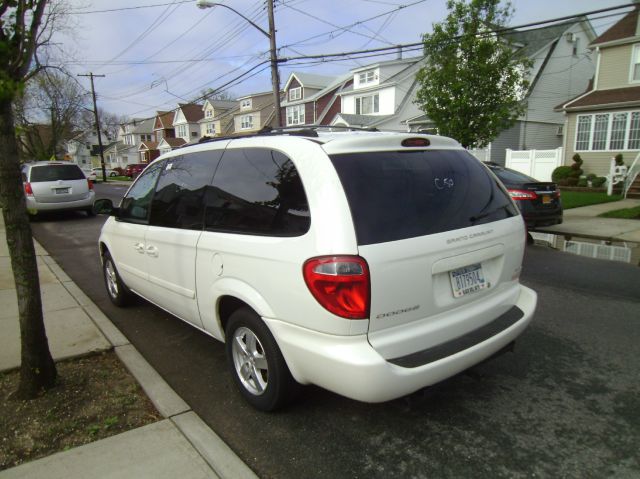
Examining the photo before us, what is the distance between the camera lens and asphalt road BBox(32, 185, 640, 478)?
2480 mm

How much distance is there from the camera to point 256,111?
48438 millimetres

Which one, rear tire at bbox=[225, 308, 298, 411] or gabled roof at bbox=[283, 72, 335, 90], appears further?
gabled roof at bbox=[283, 72, 335, 90]

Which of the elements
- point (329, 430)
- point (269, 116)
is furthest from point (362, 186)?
point (269, 116)

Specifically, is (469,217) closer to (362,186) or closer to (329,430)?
(362,186)

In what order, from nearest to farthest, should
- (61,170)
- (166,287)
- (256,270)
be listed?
(256,270) → (166,287) → (61,170)

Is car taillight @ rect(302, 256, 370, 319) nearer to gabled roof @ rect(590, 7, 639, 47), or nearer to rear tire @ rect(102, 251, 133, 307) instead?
rear tire @ rect(102, 251, 133, 307)

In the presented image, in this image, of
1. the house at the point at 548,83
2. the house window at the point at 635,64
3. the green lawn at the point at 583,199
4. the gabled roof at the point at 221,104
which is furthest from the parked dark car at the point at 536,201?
the gabled roof at the point at 221,104

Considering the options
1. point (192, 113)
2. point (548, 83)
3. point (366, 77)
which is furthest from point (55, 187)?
point (192, 113)

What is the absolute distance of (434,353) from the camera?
2.52 meters

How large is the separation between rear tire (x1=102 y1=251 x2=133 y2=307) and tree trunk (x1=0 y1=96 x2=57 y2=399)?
190 cm

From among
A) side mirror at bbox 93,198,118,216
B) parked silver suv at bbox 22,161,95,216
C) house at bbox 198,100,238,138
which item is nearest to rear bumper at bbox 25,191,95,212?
parked silver suv at bbox 22,161,95,216

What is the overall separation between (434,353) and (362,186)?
1.03 m

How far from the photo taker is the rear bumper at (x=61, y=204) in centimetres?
1319

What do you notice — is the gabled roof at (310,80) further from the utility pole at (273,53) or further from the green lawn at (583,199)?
the green lawn at (583,199)
